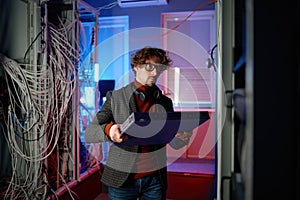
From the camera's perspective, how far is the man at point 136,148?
4.72 feet

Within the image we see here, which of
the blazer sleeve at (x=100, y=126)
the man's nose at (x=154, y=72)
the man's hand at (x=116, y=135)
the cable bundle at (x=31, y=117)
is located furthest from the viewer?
the cable bundle at (x=31, y=117)

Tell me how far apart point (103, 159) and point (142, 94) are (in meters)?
1.87

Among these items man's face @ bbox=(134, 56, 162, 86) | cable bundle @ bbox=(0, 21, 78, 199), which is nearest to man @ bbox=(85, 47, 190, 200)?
man's face @ bbox=(134, 56, 162, 86)

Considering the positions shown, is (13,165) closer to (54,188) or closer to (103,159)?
(54,188)

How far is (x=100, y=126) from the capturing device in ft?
4.73

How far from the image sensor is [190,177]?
9.05 ft

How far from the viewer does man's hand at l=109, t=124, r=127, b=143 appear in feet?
4.09

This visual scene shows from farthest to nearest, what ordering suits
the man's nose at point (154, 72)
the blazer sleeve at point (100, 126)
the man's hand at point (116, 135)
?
1. the man's nose at point (154, 72)
2. the blazer sleeve at point (100, 126)
3. the man's hand at point (116, 135)

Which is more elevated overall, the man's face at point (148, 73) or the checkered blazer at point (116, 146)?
the man's face at point (148, 73)

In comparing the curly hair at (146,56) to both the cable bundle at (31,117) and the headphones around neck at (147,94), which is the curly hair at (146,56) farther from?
the cable bundle at (31,117)

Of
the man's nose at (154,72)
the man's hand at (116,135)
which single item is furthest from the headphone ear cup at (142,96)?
the man's hand at (116,135)

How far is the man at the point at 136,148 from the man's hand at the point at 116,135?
0.06 m

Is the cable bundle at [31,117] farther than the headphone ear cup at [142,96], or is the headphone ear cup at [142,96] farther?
the cable bundle at [31,117]
